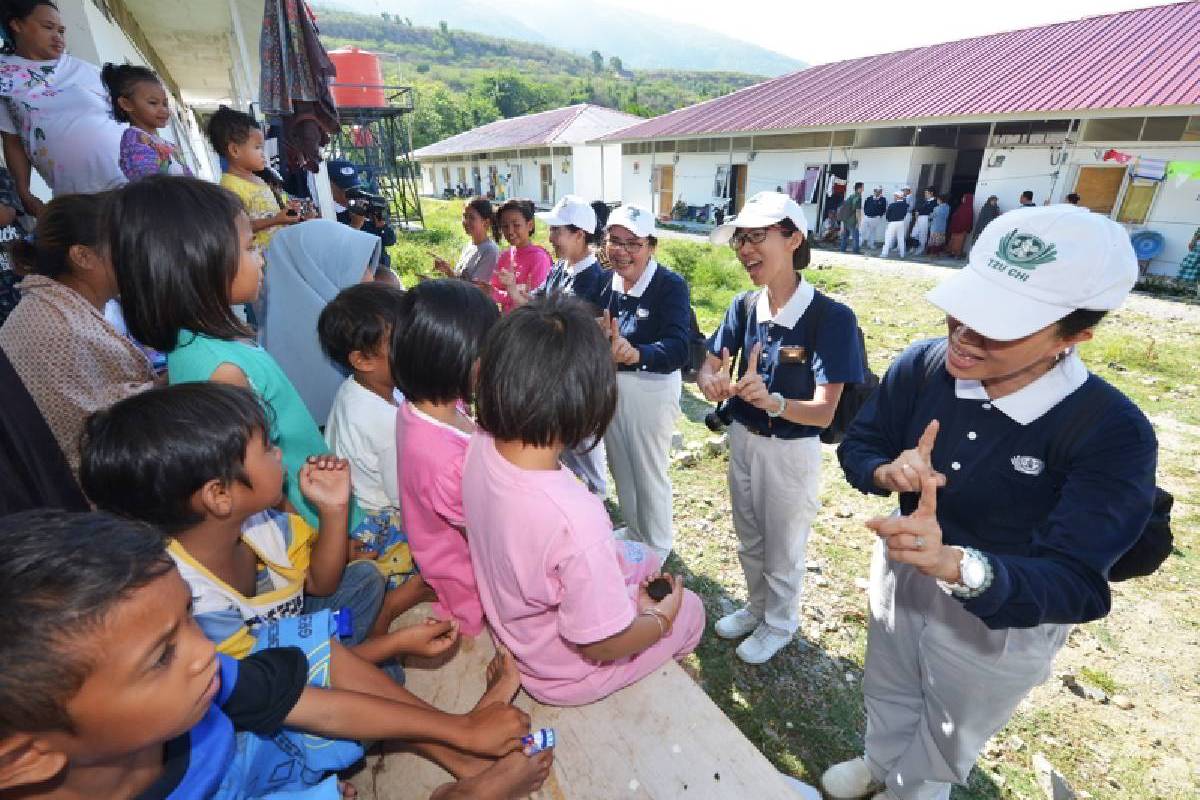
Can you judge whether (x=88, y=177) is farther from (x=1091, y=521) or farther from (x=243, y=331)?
(x=1091, y=521)

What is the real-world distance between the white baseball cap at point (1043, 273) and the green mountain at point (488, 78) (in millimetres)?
52276

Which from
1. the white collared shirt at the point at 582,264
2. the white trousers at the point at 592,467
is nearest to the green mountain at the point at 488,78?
the white collared shirt at the point at 582,264

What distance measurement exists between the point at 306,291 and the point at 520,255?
2.06 metres

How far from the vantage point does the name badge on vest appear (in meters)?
2.22

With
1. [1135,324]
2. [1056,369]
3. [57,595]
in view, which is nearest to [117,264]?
[57,595]

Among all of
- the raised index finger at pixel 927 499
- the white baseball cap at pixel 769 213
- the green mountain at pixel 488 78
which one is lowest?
the raised index finger at pixel 927 499

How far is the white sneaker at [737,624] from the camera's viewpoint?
2850mm

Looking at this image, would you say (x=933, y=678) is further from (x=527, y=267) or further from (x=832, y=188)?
(x=832, y=188)

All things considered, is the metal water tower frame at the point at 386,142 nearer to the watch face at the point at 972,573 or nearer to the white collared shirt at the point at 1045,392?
the white collared shirt at the point at 1045,392

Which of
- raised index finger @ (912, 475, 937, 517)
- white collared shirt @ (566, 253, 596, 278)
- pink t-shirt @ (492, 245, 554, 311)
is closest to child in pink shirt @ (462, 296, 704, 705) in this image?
raised index finger @ (912, 475, 937, 517)

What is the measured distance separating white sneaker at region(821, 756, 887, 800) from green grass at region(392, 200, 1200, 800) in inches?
4.0

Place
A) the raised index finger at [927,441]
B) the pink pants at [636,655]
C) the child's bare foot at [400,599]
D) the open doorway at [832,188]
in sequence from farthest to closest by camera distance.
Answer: the open doorway at [832,188] < the child's bare foot at [400,599] < the pink pants at [636,655] < the raised index finger at [927,441]

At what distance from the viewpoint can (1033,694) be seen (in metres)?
2.48

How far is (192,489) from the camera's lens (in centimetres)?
127
